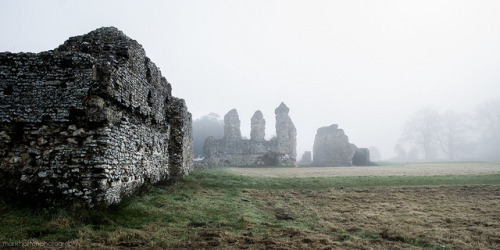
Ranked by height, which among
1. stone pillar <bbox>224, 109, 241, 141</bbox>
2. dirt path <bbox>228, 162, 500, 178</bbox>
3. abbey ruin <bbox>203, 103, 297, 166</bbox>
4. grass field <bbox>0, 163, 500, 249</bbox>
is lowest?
dirt path <bbox>228, 162, 500, 178</bbox>

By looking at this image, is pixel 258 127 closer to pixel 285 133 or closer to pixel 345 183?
pixel 285 133

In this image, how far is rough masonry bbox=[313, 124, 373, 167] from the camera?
149 feet

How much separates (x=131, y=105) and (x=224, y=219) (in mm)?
4728

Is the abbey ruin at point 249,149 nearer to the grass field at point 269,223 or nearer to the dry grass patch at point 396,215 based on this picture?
the dry grass patch at point 396,215

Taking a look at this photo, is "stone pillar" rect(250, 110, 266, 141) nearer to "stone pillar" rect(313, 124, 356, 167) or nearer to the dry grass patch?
"stone pillar" rect(313, 124, 356, 167)

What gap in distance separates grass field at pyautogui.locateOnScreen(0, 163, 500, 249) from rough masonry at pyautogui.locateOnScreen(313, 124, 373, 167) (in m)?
34.3

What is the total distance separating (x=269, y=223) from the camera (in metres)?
7.04

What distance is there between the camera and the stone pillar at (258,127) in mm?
42844

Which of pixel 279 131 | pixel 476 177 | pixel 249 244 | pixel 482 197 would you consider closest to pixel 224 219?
pixel 249 244

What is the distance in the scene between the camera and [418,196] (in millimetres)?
11602

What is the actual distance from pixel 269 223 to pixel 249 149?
1292 inches


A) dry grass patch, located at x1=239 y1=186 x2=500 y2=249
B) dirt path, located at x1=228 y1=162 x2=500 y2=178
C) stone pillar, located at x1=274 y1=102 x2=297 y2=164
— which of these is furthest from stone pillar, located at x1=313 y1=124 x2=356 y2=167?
dry grass patch, located at x1=239 y1=186 x2=500 y2=249

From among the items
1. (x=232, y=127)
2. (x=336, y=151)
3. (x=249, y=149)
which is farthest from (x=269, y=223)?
(x=336, y=151)

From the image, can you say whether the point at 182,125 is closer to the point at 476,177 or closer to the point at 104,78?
the point at 104,78
